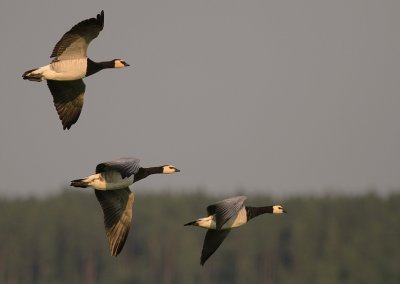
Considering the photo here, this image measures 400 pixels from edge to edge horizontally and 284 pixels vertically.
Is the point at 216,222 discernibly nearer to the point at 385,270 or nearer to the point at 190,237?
the point at 385,270

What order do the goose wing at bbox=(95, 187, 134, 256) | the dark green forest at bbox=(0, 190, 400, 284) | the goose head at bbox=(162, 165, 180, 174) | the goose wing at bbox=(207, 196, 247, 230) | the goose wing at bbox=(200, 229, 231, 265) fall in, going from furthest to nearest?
the dark green forest at bbox=(0, 190, 400, 284), the goose head at bbox=(162, 165, 180, 174), the goose wing at bbox=(200, 229, 231, 265), the goose wing at bbox=(95, 187, 134, 256), the goose wing at bbox=(207, 196, 247, 230)

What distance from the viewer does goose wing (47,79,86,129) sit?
24047 mm

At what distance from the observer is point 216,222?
2258 cm

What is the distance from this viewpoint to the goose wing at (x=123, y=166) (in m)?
21.5

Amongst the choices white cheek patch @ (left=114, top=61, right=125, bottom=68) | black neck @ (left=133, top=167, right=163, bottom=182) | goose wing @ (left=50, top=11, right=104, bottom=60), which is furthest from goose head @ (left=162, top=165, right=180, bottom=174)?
goose wing @ (left=50, top=11, right=104, bottom=60)

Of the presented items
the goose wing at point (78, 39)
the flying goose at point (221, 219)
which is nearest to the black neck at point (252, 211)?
the flying goose at point (221, 219)

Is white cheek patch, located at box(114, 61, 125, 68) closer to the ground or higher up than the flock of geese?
higher up

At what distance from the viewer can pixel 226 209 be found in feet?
75.0

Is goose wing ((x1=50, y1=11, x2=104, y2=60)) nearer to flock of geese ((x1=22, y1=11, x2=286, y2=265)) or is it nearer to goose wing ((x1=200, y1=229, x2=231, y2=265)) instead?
flock of geese ((x1=22, y1=11, x2=286, y2=265))

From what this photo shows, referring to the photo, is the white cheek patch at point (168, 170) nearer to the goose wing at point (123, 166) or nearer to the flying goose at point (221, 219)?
the flying goose at point (221, 219)

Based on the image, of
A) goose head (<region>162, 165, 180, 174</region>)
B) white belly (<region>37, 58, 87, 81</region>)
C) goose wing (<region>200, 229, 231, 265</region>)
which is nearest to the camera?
white belly (<region>37, 58, 87, 81</region>)

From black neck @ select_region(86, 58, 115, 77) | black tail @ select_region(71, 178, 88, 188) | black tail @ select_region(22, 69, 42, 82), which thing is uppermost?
black neck @ select_region(86, 58, 115, 77)

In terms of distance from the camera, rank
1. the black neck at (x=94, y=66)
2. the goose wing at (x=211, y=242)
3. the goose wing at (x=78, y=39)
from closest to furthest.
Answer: the goose wing at (x=78, y=39) < the black neck at (x=94, y=66) < the goose wing at (x=211, y=242)

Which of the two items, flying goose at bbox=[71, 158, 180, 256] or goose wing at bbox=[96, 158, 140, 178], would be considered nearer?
goose wing at bbox=[96, 158, 140, 178]
